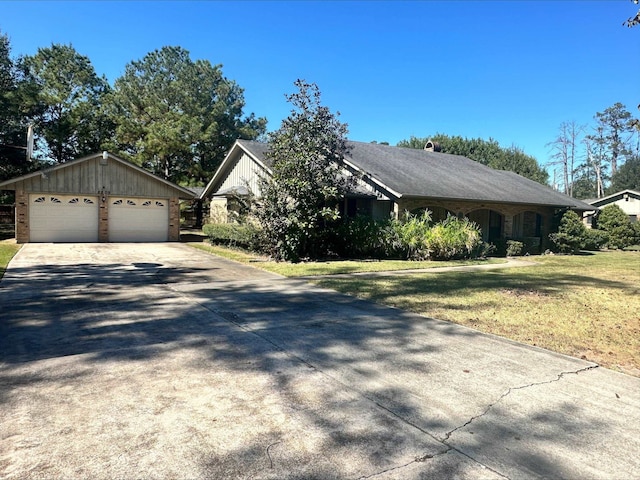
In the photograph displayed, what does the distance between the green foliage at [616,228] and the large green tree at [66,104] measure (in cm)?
3548

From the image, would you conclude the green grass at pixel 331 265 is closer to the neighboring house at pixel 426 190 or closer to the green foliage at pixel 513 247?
the neighboring house at pixel 426 190

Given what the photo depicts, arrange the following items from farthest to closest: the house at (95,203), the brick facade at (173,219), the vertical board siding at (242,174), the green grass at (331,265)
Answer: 1. the brick facade at (173,219)
2. the vertical board siding at (242,174)
3. the house at (95,203)
4. the green grass at (331,265)

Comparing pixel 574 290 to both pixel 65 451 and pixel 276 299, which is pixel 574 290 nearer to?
pixel 276 299

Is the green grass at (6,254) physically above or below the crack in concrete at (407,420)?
above

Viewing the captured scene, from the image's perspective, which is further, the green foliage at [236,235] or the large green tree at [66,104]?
the large green tree at [66,104]

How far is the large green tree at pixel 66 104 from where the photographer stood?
3100 centimetres

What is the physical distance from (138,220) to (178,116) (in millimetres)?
14065

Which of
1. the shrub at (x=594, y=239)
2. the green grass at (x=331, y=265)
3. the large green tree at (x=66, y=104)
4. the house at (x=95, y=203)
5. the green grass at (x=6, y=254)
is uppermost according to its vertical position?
the large green tree at (x=66, y=104)

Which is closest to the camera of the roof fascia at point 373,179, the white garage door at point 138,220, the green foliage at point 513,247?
the roof fascia at point 373,179

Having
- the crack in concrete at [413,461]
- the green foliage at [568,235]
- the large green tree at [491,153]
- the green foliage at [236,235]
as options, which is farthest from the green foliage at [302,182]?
the large green tree at [491,153]

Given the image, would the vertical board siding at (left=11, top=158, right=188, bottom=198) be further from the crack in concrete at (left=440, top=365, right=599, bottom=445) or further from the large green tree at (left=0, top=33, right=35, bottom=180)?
the crack in concrete at (left=440, top=365, right=599, bottom=445)

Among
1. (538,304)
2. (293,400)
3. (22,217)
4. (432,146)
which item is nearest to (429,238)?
(538,304)

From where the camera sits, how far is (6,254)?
585 inches

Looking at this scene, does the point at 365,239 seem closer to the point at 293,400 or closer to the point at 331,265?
the point at 331,265
